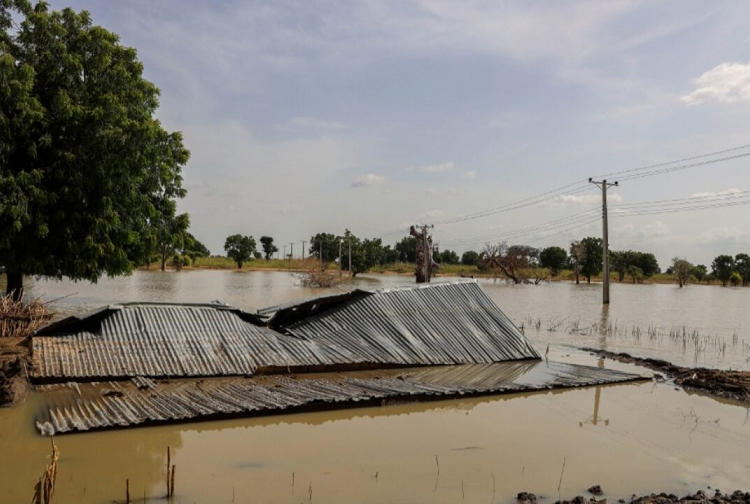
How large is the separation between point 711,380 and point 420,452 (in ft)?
19.1

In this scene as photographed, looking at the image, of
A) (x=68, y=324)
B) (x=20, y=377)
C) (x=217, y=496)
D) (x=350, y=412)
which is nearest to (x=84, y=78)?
(x=68, y=324)

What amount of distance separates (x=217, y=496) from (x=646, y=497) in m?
3.24

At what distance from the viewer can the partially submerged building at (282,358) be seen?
22.9ft

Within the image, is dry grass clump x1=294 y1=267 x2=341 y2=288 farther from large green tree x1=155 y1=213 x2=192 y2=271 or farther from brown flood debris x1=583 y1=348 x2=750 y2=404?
brown flood debris x1=583 y1=348 x2=750 y2=404

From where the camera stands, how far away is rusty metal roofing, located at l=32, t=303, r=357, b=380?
26.4ft

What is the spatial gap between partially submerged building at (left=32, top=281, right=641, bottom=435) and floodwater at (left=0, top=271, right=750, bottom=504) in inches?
12.5

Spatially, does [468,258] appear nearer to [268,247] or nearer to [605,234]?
[268,247]

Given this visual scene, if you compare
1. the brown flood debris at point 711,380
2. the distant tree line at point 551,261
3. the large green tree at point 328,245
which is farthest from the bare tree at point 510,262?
the brown flood debris at point 711,380

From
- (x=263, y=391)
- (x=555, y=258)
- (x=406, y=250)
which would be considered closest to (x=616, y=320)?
(x=263, y=391)

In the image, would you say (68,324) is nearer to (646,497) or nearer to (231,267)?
(646,497)

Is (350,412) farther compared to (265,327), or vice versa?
(265,327)

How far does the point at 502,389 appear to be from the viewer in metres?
8.46

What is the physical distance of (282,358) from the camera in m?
9.07

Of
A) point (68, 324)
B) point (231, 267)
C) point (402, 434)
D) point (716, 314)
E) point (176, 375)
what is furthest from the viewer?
point (231, 267)
